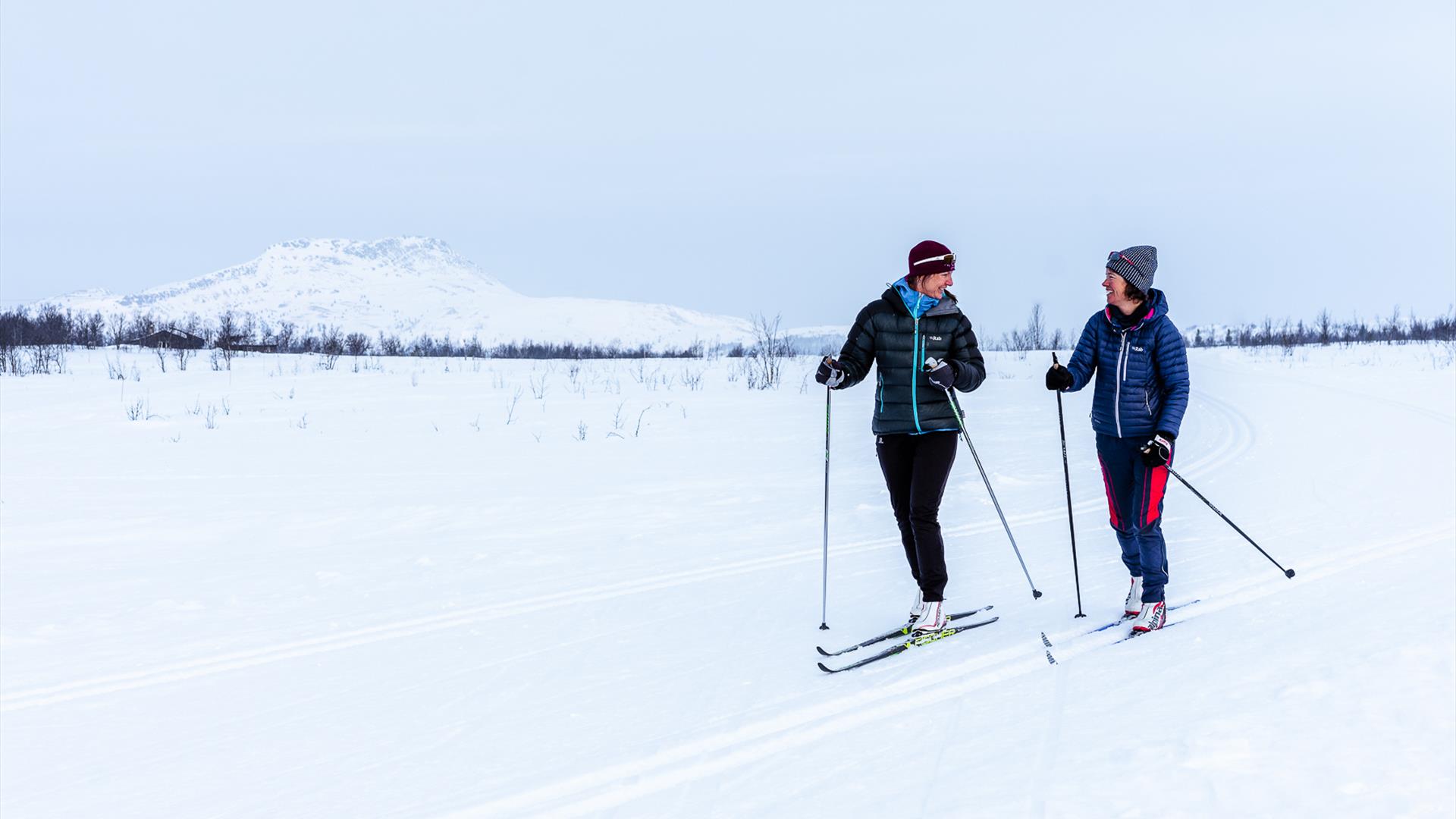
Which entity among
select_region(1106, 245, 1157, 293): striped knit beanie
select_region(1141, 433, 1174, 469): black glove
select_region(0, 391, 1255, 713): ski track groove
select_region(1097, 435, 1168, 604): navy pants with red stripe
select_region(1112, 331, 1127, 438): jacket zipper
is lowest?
select_region(0, 391, 1255, 713): ski track groove

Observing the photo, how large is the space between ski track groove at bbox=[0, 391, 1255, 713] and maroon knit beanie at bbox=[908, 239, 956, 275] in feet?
8.16

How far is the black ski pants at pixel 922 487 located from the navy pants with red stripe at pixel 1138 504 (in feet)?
2.40

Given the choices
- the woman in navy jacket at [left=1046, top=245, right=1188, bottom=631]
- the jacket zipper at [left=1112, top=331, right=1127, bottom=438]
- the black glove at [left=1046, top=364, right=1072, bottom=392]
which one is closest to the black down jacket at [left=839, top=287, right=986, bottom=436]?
the black glove at [left=1046, top=364, right=1072, bottom=392]

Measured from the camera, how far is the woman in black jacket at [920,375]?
395cm

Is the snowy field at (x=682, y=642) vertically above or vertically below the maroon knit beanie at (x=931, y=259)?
below

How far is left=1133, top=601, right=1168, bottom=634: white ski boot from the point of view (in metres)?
4.06

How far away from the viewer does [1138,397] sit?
3.96m

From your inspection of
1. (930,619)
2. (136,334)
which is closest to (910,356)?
(930,619)

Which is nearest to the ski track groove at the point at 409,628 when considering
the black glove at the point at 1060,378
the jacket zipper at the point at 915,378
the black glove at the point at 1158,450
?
the jacket zipper at the point at 915,378

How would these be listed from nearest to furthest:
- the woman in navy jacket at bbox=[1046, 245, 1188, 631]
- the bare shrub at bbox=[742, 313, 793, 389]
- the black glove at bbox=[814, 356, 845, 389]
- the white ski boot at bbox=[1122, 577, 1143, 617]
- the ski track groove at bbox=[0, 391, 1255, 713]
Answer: the woman in navy jacket at bbox=[1046, 245, 1188, 631], the black glove at bbox=[814, 356, 845, 389], the ski track groove at bbox=[0, 391, 1255, 713], the white ski boot at bbox=[1122, 577, 1143, 617], the bare shrub at bbox=[742, 313, 793, 389]

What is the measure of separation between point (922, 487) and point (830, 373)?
66 centimetres

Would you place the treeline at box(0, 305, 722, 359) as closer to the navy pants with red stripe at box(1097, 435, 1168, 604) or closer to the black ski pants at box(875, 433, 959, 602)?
the black ski pants at box(875, 433, 959, 602)

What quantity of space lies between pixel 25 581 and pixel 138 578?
70cm

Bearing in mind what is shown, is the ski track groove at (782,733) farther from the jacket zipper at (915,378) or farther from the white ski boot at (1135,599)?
the jacket zipper at (915,378)
